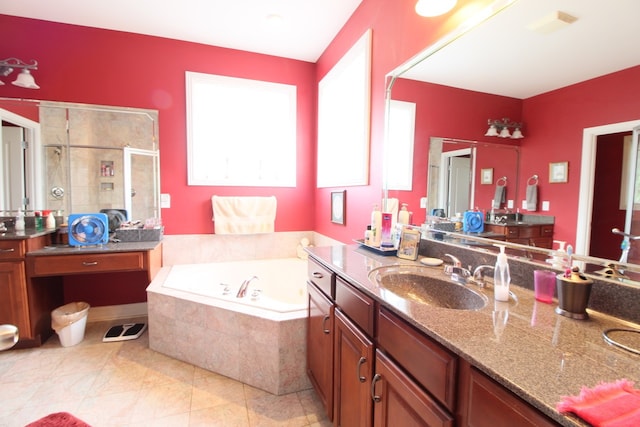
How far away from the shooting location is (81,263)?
7.33 ft

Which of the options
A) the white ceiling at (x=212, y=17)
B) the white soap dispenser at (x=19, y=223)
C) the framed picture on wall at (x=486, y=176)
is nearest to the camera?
the framed picture on wall at (x=486, y=176)

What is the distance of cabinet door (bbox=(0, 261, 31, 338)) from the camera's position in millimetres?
2139

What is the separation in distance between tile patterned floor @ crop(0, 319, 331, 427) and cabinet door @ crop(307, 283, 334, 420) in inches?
8.0

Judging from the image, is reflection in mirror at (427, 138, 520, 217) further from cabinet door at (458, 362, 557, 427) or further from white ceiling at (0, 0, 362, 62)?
white ceiling at (0, 0, 362, 62)

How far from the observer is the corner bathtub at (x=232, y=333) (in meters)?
1.83

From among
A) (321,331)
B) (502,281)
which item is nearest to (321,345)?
(321,331)

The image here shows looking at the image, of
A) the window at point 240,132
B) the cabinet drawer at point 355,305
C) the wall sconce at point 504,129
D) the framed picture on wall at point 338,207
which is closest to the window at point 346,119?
the framed picture on wall at point 338,207

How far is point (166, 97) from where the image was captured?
2793mm

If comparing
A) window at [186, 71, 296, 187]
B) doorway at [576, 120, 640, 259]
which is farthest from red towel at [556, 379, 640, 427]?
window at [186, 71, 296, 187]

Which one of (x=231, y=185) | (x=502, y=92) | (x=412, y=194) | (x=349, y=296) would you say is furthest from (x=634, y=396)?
(x=231, y=185)

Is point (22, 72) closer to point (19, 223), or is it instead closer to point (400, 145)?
point (19, 223)

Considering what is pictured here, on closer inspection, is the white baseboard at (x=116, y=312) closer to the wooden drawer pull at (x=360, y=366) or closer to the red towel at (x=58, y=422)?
the red towel at (x=58, y=422)

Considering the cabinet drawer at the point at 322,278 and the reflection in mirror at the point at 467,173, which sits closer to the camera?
the reflection in mirror at the point at 467,173

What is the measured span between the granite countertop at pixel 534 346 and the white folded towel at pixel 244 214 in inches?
85.9
